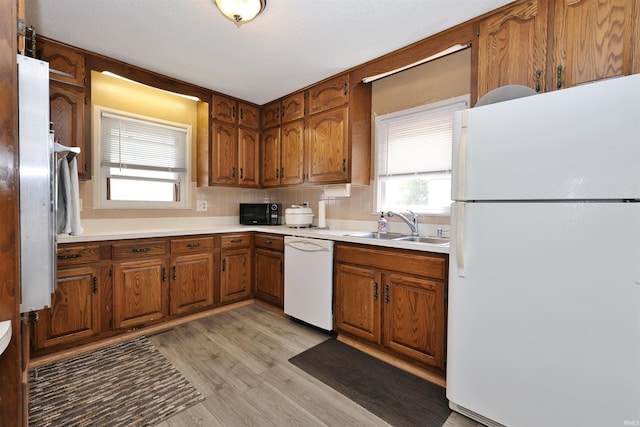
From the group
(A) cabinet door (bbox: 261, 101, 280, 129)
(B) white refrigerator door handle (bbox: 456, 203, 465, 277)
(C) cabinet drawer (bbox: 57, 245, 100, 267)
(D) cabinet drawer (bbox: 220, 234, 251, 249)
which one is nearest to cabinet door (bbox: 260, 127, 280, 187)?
(A) cabinet door (bbox: 261, 101, 280, 129)

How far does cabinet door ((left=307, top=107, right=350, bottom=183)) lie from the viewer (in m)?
2.84

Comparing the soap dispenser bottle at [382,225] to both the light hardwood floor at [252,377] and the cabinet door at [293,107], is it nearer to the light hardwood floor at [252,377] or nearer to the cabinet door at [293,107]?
the light hardwood floor at [252,377]

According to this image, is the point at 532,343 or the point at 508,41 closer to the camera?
the point at 532,343

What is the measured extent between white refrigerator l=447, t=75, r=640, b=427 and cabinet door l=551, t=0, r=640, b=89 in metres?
0.50

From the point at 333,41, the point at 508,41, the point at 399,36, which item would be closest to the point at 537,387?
the point at 508,41

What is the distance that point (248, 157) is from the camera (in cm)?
360

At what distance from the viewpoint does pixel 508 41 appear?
1.82 m

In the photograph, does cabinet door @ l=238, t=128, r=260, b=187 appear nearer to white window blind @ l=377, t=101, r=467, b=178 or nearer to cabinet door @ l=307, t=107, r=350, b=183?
cabinet door @ l=307, t=107, r=350, b=183

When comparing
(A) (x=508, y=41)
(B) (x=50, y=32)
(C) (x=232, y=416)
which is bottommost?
(C) (x=232, y=416)

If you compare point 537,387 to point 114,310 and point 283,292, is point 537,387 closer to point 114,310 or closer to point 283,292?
point 283,292

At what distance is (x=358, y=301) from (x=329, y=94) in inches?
79.9

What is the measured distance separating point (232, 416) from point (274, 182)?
2494 mm

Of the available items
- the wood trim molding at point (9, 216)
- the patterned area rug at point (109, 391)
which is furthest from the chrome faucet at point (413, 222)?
the wood trim molding at point (9, 216)

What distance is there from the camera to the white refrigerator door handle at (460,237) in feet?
5.02
